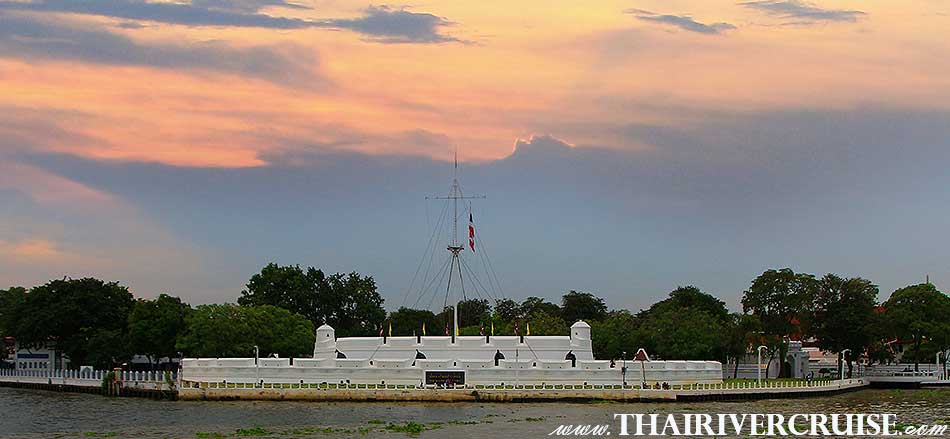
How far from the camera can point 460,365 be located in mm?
89750

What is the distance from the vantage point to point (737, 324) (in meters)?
118

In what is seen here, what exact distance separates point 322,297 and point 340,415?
241 ft

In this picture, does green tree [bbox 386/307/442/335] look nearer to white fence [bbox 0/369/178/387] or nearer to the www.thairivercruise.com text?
white fence [bbox 0/369/178/387]

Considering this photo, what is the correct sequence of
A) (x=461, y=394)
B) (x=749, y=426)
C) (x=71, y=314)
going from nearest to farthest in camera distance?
(x=749, y=426) → (x=461, y=394) → (x=71, y=314)

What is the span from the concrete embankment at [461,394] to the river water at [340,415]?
181 cm

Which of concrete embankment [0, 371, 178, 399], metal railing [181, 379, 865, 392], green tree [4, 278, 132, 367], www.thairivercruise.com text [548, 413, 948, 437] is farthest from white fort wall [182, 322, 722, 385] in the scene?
green tree [4, 278, 132, 367]

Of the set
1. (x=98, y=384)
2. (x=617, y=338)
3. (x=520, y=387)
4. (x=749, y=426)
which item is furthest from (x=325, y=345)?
(x=749, y=426)

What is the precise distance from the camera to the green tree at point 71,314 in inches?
4806

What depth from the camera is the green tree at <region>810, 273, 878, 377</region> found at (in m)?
122

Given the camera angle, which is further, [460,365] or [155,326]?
[155,326]

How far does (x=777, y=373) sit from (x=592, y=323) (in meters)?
18.6

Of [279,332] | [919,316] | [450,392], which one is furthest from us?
[919,316]

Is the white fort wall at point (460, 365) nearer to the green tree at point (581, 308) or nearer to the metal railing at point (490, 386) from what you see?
the metal railing at point (490, 386)

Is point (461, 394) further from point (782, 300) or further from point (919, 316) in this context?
point (919, 316)
